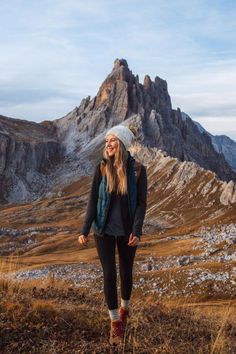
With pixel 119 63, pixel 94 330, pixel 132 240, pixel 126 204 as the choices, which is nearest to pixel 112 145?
pixel 126 204

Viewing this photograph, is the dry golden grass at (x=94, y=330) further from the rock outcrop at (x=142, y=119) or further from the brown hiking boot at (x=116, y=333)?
the rock outcrop at (x=142, y=119)

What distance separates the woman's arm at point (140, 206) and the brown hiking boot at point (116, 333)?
1434 millimetres

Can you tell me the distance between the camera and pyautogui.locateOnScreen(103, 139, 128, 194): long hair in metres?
7.61

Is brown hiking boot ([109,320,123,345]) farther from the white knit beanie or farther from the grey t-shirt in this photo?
the white knit beanie

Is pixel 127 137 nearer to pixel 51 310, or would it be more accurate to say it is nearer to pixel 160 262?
pixel 51 310

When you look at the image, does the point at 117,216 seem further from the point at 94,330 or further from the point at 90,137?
the point at 90,137

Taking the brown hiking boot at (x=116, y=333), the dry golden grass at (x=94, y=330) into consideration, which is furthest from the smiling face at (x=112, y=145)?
the dry golden grass at (x=94, y=330)

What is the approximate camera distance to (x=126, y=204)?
303 inches

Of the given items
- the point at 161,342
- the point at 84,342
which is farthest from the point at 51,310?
the point at 161,342

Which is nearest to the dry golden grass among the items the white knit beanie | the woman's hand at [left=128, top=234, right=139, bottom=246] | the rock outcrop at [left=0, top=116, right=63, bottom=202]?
the woman's hand at [left=128, top=234, right=139, bottom=246]

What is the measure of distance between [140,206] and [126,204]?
223 mm

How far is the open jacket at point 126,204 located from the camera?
7.62 m

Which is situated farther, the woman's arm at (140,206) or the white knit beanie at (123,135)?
the white knit beanie at (123,135)

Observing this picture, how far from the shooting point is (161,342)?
7.89 meters
